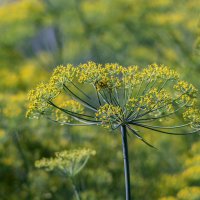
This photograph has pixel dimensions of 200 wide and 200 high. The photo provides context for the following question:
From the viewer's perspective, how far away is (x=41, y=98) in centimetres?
580

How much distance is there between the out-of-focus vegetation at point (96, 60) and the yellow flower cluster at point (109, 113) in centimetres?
418

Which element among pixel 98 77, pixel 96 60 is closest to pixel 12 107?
pixel 98 77

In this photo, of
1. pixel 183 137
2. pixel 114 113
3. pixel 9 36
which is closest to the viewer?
pixel 114 113

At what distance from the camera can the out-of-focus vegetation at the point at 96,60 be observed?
11938 millimetres

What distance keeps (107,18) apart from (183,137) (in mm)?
8752

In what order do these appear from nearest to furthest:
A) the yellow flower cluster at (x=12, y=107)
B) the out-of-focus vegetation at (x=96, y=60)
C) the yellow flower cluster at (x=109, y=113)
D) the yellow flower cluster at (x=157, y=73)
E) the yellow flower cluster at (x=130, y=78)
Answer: the yellow flower cluster at (x=109, y=113) → the yellow flower cluster at (x=130, y=78) → the yellow flower cluster at (x=157, y=73) → the yellow flower cluster at (x=12, y=107) → the out-of-focus vegetation at (x=96, y=60)

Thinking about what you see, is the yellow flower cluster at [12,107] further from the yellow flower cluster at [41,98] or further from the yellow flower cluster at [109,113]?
the yellow flower cluster at [109,113]

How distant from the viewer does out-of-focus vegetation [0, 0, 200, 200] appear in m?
11.9

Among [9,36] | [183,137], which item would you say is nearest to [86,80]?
[183,137]

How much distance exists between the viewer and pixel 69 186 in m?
13.8

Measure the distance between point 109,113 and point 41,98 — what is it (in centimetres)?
75

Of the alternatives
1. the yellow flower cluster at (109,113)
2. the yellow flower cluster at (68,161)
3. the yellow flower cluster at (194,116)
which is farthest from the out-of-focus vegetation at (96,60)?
the yellow flower cluster at (109,113)

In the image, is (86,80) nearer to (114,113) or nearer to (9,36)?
(114,113)

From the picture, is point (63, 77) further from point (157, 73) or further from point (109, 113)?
point (157, 73)
